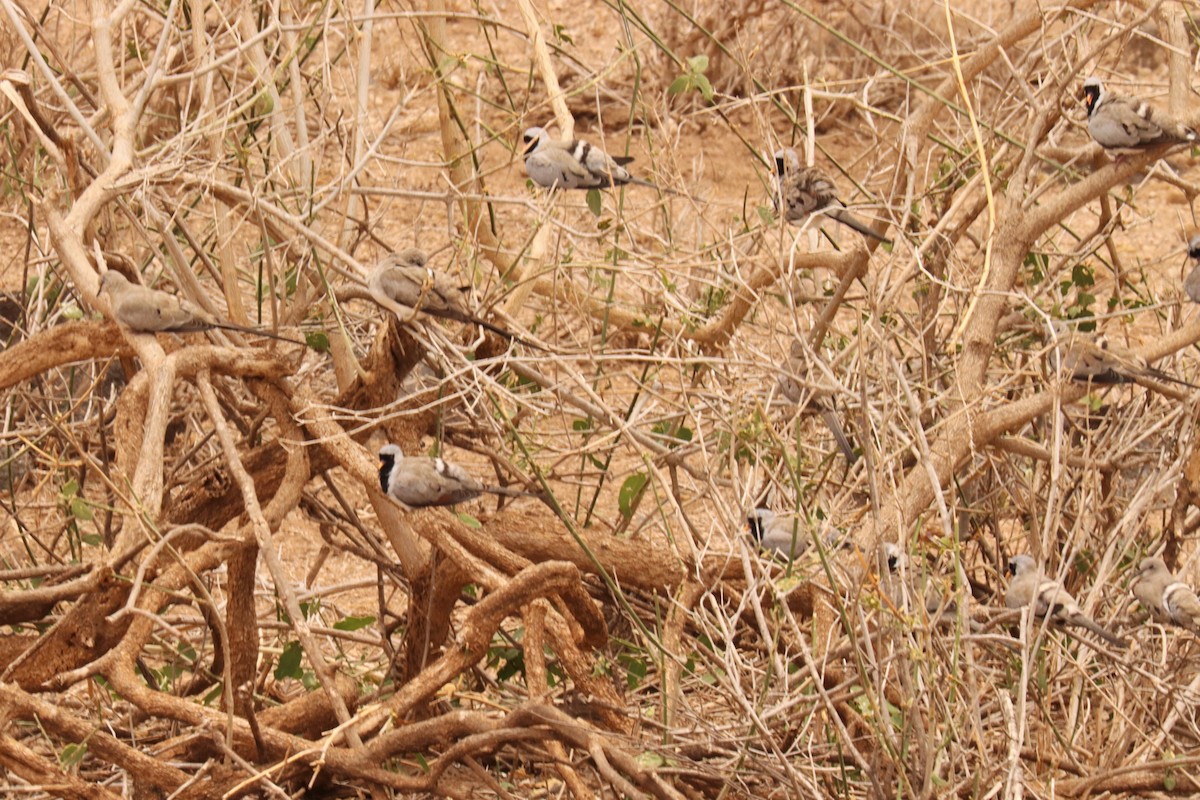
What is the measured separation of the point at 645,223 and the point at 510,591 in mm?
4248

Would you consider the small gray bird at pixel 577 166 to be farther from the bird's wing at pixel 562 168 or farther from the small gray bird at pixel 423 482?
the small gray bird at pixel 423 482

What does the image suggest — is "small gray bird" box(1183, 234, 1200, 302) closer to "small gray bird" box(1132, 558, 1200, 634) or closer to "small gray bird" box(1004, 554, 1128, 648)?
"small gray bird" box(1132, 558, 1200, 634)

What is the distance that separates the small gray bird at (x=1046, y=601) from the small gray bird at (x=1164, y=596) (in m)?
0.15

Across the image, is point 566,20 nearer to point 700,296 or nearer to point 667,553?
point 700,296

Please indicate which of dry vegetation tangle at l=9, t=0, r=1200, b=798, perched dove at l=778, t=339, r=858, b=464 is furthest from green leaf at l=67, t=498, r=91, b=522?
perched dove at l=778, t=339, r=858, b=464

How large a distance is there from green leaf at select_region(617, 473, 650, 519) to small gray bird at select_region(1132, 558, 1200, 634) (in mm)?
1473

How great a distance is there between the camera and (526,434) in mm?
4801

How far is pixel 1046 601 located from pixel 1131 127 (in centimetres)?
147

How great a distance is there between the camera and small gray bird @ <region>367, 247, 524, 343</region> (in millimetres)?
3969

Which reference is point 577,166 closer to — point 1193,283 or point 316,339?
point 316,339

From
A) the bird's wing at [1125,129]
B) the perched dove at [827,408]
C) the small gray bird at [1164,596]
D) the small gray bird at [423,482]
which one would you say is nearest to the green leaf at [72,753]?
the small gray bird at [423,482]

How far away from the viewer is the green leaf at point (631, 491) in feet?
15.2

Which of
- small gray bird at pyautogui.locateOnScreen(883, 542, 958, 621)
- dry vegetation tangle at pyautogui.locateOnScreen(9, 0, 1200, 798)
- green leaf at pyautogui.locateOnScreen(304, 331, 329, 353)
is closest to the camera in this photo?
small gray bird at pyautogui.locateOnScreen(883, 542, 958, 621)

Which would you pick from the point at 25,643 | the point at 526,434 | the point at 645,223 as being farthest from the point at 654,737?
the point at 645,223
